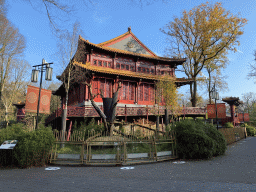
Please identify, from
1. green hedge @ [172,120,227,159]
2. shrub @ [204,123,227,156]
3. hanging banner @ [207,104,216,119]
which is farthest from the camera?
hanging banner @ [207,104,216,119]

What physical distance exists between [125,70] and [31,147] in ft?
50.1

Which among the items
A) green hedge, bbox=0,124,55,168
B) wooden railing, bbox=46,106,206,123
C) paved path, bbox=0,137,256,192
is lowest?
paved path, bbox=0,137,256,192

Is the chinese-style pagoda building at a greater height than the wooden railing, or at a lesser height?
greater

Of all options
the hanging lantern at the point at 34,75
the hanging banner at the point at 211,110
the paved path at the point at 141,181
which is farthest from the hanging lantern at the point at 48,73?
the hanging banner at the point at 211,110

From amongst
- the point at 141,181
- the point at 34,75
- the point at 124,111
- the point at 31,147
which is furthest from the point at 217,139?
the point at 34,75

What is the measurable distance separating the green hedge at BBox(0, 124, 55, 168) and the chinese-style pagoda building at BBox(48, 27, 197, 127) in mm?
9363

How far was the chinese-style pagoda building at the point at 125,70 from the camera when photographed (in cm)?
1908

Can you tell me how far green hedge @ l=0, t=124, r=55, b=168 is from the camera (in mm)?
7199

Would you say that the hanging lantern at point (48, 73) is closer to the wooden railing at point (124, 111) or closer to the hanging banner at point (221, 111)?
the wooden railing at point (124, 111)

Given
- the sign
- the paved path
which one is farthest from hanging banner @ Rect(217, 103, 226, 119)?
the sign

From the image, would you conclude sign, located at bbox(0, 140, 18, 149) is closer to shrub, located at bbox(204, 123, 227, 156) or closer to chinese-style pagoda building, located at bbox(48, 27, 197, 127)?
shrub, located at bbox(204, 123, 227, 156)

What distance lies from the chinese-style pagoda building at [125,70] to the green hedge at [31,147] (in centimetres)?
936

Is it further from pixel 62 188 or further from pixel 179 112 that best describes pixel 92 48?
pixel 62 188

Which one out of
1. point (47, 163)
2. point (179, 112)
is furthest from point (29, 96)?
point (179, 112)
